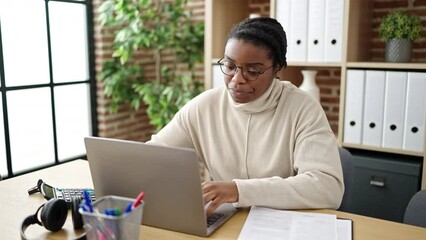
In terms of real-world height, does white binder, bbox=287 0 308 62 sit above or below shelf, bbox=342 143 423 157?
above

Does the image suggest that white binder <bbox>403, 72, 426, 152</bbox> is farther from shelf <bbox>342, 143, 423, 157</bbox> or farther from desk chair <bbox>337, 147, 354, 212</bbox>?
desk chair <bbox>337, 147, 354, 212</bbox>

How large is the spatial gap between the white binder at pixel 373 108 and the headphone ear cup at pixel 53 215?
5.52 feet

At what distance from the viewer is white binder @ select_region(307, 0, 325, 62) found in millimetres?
2311

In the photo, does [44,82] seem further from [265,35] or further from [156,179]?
[156,179]

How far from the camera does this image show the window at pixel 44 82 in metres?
2.64

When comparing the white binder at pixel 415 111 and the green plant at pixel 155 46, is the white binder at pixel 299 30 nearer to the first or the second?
the white binder at pixel 415 111

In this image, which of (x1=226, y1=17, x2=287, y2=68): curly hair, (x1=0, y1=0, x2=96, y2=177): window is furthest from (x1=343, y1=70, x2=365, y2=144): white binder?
(x1=0, y1=0, x2=96, y2=177): window

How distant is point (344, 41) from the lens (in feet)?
7.41

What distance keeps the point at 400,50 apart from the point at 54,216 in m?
1.92

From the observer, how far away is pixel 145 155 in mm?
1012

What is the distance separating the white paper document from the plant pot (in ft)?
4.42

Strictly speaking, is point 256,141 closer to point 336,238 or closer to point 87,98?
point 336,238

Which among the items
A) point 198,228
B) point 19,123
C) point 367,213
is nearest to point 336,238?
point 198,228

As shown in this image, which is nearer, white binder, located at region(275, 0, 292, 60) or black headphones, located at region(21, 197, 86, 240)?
black headphones, located at region(21, 197, 86, 240)
